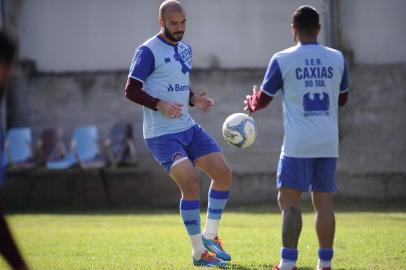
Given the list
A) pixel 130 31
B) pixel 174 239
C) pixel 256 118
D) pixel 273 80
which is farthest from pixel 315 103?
pixel 130 31

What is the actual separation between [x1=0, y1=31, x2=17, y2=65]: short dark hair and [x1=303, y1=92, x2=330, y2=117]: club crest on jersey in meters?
2.82

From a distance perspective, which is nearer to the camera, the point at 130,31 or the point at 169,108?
the point at 169,108

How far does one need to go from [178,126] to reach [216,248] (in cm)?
124

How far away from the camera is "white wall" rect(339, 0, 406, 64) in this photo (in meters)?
16.8

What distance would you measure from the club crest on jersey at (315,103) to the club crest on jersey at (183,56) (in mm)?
1998

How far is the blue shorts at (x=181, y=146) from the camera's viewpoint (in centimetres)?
828

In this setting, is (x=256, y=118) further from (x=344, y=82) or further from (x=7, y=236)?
(x=7, y=236)

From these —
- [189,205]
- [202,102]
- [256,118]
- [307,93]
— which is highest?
[307,93]

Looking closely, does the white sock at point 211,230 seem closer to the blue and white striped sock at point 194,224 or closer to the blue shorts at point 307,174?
the blue and white striped sock at point 194,224

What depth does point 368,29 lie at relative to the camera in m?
16.8

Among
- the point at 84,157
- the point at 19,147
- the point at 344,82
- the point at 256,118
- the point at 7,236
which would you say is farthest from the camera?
the point at 19,147

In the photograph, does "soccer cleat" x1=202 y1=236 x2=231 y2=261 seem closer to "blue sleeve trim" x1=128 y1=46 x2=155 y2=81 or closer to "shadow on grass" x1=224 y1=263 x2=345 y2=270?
"shadow on grass" x1=224 y1=263 x2=345 y2=270

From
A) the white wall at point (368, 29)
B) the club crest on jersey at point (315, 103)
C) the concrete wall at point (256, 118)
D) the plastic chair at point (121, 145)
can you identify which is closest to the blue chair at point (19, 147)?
the concrete wall at point (256, 118)

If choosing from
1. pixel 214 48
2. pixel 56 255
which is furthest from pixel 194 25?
pixel 56 255
